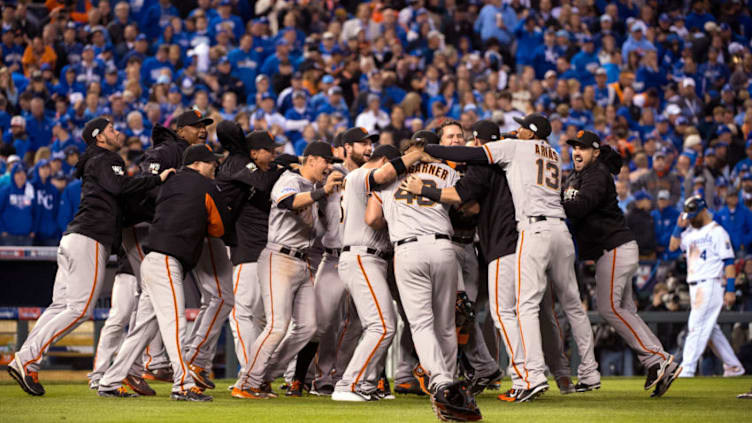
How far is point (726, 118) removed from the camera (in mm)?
18031

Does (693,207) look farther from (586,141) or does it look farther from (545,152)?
(545,152)

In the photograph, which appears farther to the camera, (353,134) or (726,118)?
(726,118)

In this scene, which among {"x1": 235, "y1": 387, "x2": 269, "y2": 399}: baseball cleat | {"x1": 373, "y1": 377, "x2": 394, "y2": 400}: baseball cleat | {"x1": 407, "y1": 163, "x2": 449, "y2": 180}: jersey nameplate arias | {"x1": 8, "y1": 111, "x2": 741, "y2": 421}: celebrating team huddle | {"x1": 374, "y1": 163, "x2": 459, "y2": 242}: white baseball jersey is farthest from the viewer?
{"x1": 373, "y1": 377, "x2": 394, "y2": 400}: baseball cleat

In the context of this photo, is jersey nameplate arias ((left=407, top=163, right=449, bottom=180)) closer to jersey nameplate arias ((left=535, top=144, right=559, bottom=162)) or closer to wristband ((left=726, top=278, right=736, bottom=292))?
jersey nameplate arias ((left=535, top=144, right=559, bottom=162))

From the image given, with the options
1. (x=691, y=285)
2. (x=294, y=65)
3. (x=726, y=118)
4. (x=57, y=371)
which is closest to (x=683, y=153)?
(x=726, y=118)

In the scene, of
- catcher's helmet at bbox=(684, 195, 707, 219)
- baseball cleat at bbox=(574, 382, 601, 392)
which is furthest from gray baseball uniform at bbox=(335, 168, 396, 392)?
catcher's helmet at bbox=(684, 195, 707, 219)

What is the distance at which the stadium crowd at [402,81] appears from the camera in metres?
14.8

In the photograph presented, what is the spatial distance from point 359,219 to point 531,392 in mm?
1905

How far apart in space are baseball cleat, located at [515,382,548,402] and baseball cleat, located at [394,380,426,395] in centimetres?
132

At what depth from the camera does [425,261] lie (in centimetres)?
754

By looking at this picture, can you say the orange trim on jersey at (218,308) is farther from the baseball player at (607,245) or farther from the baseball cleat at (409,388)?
the baseball player at (607,245)

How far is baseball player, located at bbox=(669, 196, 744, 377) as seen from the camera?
1212cm

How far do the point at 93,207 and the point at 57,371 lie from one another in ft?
11.5

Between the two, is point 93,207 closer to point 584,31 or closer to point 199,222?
point 199,222
